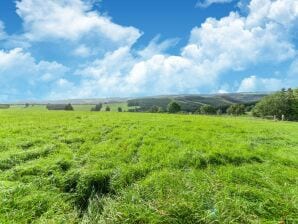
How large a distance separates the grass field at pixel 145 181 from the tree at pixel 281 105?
95.2 metres

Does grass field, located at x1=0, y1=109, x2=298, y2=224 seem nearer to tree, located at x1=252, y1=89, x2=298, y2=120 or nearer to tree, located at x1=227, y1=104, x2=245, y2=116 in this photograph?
tree, located at x1=252, y1=89, x2=298, y2=120

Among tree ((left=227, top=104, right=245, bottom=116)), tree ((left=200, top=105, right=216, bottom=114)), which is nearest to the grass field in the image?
tree ((left=200, top=105, right=216, bottom=114))

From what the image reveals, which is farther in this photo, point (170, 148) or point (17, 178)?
point (170, 148)

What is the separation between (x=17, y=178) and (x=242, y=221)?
21.5 ft

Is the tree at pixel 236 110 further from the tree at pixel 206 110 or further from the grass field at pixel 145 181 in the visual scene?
the grass field at pixel 145 181

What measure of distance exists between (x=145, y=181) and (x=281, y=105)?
103603 millimetres

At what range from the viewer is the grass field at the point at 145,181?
27.0 feet

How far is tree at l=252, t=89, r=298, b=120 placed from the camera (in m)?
104

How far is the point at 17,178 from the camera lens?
10250mm

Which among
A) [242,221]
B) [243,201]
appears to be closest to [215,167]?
[243,201]

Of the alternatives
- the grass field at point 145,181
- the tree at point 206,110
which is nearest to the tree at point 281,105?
the tree at point 206,110

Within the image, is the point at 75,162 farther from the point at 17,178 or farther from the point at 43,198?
the point at 43,198

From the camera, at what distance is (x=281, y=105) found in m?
105

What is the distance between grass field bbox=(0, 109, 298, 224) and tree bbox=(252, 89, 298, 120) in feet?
312
